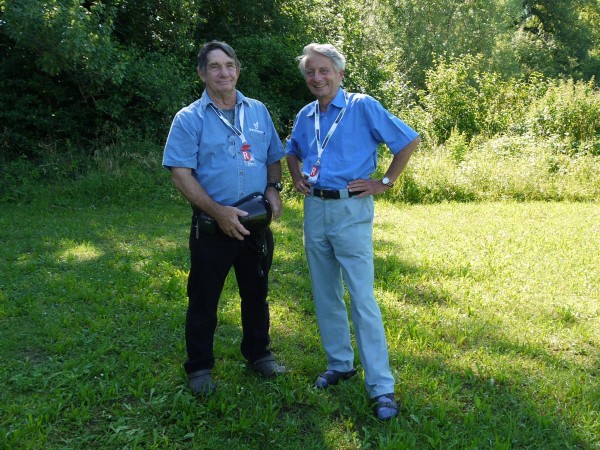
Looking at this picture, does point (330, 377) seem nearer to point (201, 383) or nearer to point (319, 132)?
point (201, 383)

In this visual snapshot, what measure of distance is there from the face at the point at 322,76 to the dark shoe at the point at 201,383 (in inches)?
72.0

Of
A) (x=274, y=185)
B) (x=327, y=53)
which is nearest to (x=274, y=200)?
(x=274, y=185)

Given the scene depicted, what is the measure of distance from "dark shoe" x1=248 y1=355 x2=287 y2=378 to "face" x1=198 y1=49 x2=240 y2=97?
1.73 meters

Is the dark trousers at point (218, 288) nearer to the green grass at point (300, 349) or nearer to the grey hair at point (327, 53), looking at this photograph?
the green grass at point (300, 349)

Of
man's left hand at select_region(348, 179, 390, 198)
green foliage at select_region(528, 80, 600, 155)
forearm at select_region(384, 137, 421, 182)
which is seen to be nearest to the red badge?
man's left hand at select_region(348, 179, 390, 198)

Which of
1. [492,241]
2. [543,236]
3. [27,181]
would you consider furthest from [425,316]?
[27,181]

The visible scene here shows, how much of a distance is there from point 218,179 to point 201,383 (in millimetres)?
1260

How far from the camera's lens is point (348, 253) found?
3.38 meters

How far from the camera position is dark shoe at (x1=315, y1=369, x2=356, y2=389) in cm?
364

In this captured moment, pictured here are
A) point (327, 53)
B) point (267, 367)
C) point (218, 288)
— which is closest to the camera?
point (327, 53)

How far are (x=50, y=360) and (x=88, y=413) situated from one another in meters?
0.80

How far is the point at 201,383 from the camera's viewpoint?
11.8 ft

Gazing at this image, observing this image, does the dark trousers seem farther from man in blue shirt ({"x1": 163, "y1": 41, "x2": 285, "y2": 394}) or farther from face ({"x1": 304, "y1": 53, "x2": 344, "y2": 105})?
face ({"x1": 304, "y1": 53, "x2": 344, "y2": 105})

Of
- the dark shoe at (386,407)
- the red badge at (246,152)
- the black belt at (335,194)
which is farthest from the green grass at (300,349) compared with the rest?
the red badge at (246,152)
